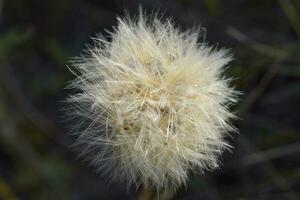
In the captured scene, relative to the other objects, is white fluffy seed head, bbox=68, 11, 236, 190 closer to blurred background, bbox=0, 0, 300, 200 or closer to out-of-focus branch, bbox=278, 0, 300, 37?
blurred background, bbox=0, 0, 300, 200

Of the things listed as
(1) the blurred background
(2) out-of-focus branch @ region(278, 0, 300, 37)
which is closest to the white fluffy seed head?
(1) the blurred background

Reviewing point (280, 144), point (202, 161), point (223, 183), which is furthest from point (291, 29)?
point (202, 161)

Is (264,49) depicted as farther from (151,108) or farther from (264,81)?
(151,108)

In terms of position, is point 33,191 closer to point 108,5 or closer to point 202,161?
point 108,5

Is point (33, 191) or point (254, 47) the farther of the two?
point (33, 191)

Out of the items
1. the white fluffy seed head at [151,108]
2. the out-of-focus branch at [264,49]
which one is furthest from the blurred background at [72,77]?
the white fluffy seed head at [151,108]

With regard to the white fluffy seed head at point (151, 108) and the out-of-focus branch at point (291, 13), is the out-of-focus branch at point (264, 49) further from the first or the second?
the white fluffy seed head at point (151, 108)
